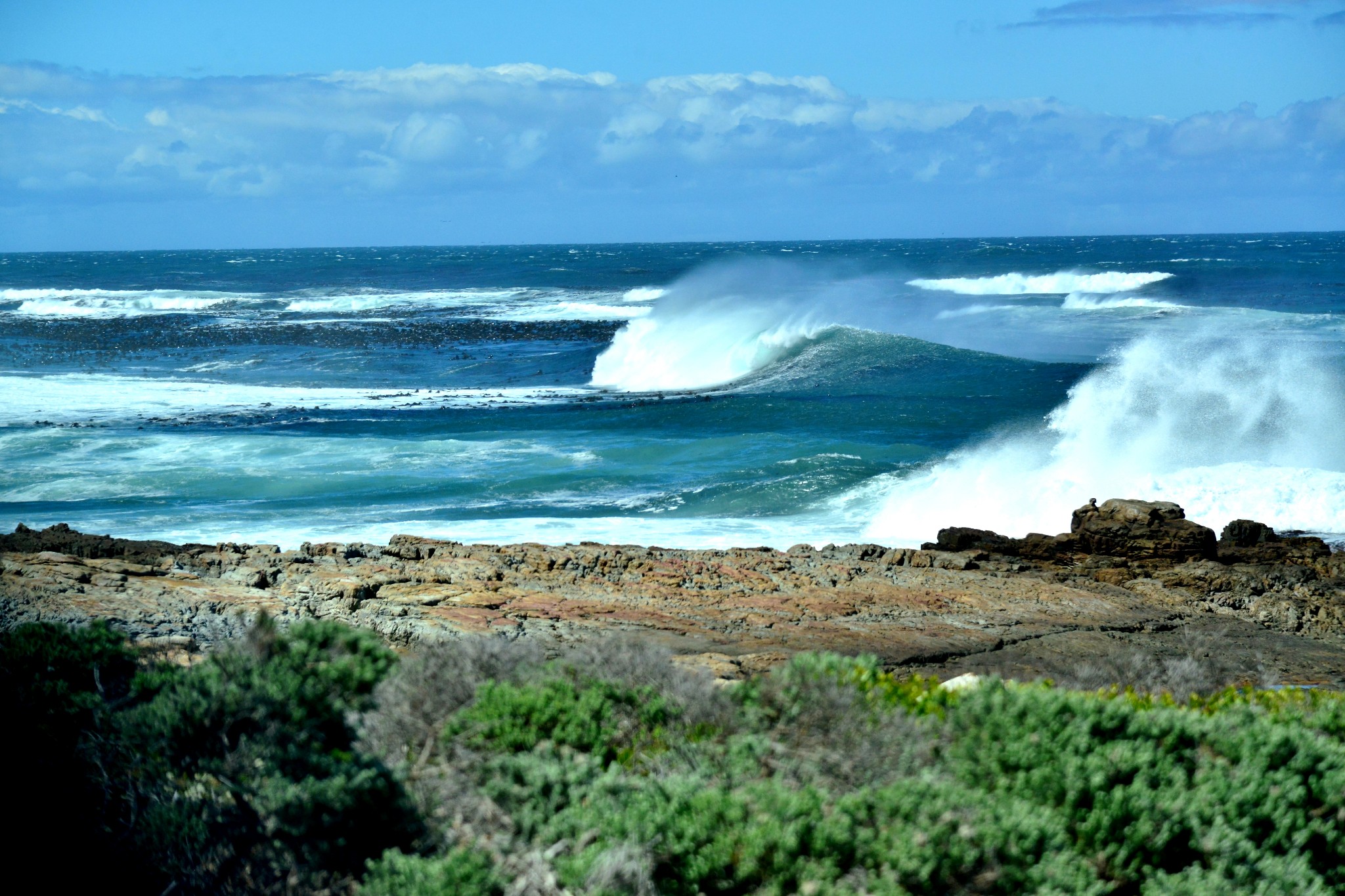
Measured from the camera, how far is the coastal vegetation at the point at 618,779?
144 inches

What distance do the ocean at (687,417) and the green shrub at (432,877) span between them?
10212 mm

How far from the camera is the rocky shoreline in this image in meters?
7.68

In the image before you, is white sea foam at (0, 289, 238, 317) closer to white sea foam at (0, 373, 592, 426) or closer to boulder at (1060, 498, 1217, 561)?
white sea foam at (0, 373, 592, 426)

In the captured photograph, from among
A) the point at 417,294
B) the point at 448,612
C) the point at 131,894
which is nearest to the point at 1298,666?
the point at 448,612

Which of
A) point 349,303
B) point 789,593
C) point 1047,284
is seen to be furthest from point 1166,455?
point 1047,284

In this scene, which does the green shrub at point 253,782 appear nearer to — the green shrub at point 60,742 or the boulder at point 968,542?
the green shrub at point 60,742

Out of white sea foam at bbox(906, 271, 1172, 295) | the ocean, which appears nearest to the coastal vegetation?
the ocean

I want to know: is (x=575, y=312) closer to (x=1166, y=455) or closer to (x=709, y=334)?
(x=709, y=334)

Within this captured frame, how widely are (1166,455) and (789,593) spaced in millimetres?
10768

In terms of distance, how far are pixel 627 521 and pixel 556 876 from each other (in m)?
11.7

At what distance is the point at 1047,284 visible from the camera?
6625 centimetres

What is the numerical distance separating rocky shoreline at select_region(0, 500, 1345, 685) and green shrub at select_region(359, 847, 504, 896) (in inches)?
126

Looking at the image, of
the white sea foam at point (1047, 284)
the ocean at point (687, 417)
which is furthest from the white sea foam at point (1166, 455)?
the white sea foam at point (1047, 284)

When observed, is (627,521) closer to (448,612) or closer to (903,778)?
(448,612)
